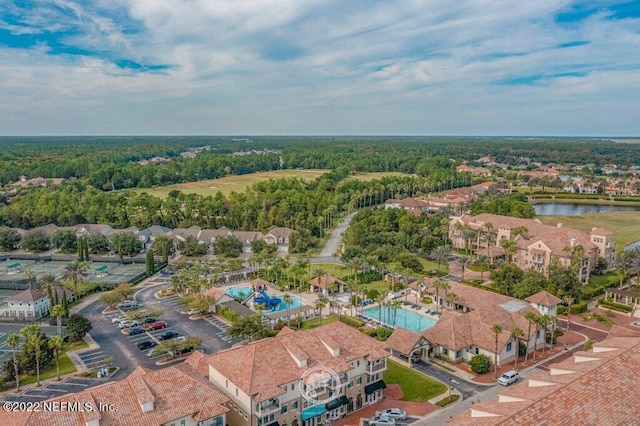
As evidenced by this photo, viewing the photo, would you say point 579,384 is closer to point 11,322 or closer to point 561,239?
point 561,239

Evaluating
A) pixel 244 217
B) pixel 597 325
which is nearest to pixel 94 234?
pixel 244 217

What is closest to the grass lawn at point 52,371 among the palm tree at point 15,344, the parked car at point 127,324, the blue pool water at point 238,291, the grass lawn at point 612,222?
the palm tree at point 15,344

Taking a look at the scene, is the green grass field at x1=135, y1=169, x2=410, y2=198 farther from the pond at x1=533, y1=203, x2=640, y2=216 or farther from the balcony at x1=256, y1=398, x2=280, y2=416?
the balcony at x1=256, y1=398, x2=280, y2=416

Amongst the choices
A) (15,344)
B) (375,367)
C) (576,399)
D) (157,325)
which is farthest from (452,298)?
(15,344)

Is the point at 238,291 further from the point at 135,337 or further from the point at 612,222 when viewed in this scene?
the point at 612,222

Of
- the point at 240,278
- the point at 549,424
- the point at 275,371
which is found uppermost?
the point at 549,424

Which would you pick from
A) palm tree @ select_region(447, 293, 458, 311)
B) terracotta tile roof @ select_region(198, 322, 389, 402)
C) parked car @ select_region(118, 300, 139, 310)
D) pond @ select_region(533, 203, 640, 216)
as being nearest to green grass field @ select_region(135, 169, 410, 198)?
pond @ select_region(533, 203, 640, 216)
